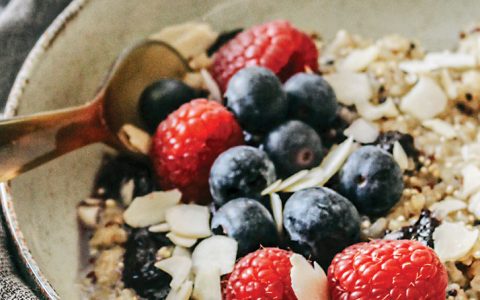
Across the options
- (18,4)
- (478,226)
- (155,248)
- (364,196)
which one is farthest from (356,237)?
(18,4)

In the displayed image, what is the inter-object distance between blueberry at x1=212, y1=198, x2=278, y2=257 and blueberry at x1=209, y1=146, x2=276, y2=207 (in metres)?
0.03

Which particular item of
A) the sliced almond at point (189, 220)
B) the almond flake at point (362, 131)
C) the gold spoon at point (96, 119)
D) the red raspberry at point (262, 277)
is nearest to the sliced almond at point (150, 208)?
the sliced almond at point (189, 220)

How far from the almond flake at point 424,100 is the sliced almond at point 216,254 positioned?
19.3 inches

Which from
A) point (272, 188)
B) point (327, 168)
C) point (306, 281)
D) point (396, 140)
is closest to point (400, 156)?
point (396, 140)

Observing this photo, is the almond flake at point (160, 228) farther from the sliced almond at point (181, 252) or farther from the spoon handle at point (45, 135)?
the spoon handle at point (45, 135)

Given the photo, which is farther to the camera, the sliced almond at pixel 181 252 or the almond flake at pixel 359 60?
the almond flake at pixel 359 60

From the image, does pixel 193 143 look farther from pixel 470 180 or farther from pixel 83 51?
pixel 470 180

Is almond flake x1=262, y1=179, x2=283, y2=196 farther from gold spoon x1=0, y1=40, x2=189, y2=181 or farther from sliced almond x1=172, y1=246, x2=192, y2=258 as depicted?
gold spoon x1=0, y1=40, x2=189, y2=181

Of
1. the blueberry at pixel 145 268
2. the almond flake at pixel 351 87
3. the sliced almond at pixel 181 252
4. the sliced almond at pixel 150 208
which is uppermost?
the almond flake at pixel 351 87

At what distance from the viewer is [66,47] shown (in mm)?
1356

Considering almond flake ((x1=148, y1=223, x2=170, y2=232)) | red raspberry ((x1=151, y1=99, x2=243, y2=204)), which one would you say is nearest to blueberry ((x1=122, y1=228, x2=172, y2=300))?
almond flake ((x1=148, y1=223, x2=170, y2=232))

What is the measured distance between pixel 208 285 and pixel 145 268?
128mm

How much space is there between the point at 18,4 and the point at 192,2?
380 millimetres

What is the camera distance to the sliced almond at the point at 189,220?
3.90 feet
